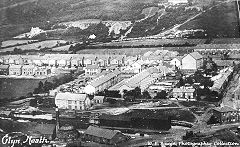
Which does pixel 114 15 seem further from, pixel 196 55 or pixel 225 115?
pixel 225 115

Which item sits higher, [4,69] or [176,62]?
[176,62]

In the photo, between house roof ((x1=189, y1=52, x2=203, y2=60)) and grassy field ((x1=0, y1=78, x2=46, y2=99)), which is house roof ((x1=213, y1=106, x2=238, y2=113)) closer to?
house roof ((x1=189, y1=52, x2=203, y2=60))

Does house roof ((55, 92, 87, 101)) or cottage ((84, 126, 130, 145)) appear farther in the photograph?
house roof ((55, 92, 87, 101))

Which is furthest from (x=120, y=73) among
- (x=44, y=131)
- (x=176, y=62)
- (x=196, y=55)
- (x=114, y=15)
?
(x=44, y=131)

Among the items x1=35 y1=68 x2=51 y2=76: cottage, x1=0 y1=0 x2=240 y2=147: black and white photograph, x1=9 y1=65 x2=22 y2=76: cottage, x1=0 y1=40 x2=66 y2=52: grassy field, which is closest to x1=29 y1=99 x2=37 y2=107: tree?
x1=0 y1=0 x2=240 y2=147: black and white photograph

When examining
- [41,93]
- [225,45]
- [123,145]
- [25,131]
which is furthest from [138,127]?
[225,45]

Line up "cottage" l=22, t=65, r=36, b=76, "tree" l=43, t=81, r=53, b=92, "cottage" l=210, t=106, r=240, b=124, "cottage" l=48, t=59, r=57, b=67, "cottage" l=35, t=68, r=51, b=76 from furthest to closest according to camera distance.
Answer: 1. "cottage" l=48, t=59, r=57, b=67
2. "cottage" l=35, t=68, r=51, b=76
3. "cottage" l=22, t=65, r=36, b=76
4. "tree" l=43, t=81, r=53, b=92
5. "cottage" l=210, t=106, r=240, b=124

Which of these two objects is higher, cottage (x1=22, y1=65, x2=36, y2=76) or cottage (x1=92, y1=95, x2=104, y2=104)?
cottage (x1=22, y1=65, x2=36, y2=76)
